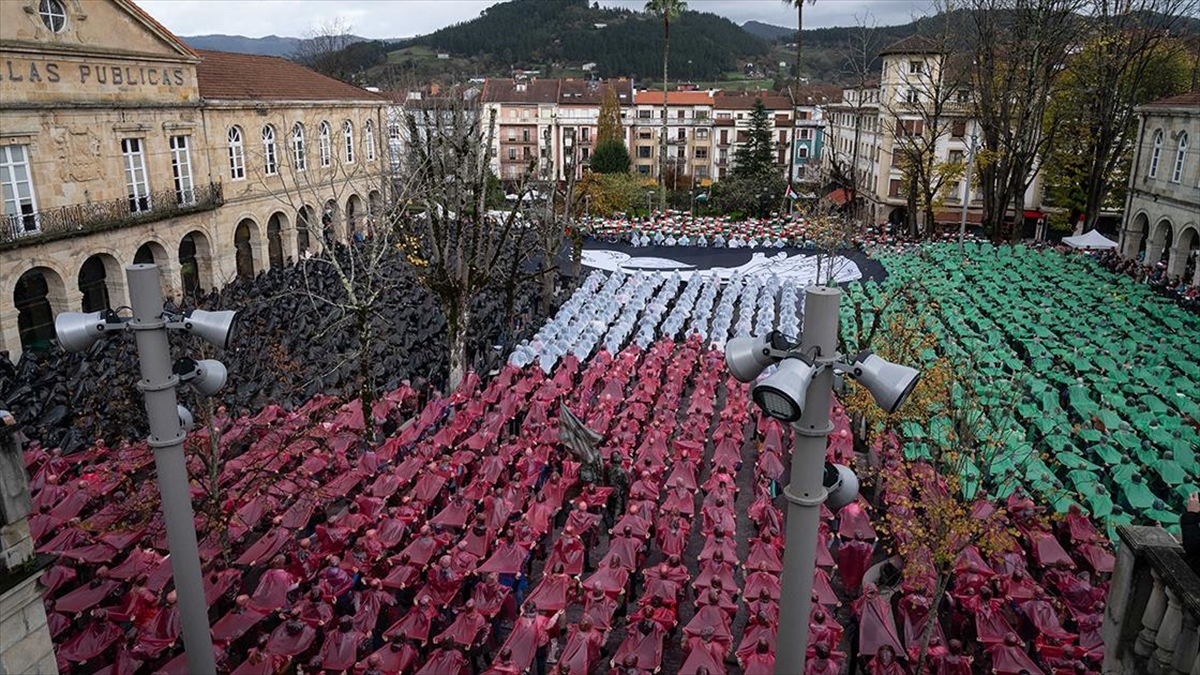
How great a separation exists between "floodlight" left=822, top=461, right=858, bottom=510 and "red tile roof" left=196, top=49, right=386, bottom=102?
99.8 feet

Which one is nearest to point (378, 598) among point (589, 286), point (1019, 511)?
point (1019, 511)

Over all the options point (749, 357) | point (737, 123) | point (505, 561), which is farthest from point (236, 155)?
point (737, 123)

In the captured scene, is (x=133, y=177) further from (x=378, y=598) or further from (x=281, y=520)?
(x=378, y=598)

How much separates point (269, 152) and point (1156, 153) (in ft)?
119

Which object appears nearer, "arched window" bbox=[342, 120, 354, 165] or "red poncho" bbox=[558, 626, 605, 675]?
"red poncho" bbox=[558, 626, 605, 675]

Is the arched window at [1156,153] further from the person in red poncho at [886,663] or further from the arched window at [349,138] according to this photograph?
the arched window at [349,138]

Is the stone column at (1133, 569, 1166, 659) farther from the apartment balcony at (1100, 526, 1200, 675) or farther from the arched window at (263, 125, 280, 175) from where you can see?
the arched window at (263, 125, 280, 175)

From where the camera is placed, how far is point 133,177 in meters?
26.4

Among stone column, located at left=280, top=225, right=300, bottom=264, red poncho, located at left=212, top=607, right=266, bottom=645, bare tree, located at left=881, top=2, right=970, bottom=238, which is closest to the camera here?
red poncho, located at left=212, top=607, right=266, bottom=645

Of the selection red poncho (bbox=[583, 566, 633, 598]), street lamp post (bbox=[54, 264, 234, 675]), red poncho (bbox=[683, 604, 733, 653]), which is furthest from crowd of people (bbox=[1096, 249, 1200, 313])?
street lamp post (bbox=[54, 264, 234, 675])

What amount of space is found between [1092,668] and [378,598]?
8.87 metres

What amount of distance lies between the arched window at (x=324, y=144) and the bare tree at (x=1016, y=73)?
30599 millimetres

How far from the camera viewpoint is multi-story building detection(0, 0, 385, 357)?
22.0 meters

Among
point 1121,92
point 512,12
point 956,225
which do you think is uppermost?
point 512,12
